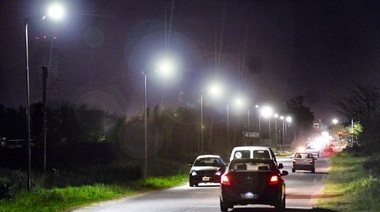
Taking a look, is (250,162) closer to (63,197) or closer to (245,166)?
(245,166)

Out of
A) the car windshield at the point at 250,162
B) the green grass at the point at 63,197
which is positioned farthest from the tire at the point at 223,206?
the green grass at the point at 63,197

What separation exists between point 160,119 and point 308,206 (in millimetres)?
61900

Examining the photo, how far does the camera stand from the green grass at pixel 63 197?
23.2m

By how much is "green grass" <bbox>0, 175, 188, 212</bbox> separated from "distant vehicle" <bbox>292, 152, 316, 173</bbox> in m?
20.8

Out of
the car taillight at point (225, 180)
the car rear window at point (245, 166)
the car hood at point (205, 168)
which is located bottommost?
the car hood at point (205, 168)

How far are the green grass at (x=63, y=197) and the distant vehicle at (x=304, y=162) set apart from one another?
68.2ft

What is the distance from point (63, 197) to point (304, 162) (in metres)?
30.6

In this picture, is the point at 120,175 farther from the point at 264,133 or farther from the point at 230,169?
the point at 264,133

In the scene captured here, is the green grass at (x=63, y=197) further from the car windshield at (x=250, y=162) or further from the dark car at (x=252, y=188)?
the dark car at (x=252, y=188)

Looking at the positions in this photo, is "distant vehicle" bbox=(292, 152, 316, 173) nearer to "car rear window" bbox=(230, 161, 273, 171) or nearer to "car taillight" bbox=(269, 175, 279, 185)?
"car rear window" bbox=(230, 161, 273, 171)

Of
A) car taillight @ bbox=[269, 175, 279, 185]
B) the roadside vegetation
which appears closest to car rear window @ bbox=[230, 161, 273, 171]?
car taillight @ bbox=[269, 175, 279, 185]

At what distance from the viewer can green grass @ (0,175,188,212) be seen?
912 inches

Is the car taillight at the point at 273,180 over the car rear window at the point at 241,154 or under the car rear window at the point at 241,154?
under

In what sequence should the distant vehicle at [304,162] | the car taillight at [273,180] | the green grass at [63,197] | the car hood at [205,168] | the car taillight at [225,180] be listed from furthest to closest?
the distant vehicle at [304,162] → the car hood at [205,168] → the green grass at [63,197] → the car taillight at [225,180] → the car taillight at [273,180]
